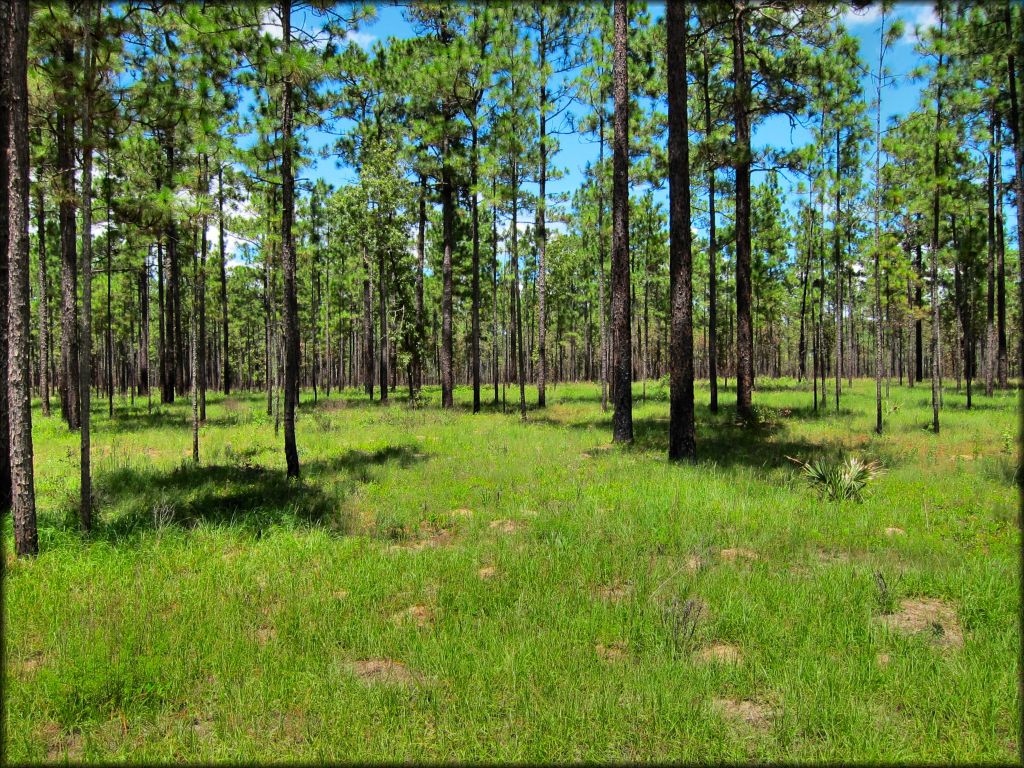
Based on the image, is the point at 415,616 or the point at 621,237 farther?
the point at 621,237

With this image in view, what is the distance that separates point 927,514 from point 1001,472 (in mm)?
3154

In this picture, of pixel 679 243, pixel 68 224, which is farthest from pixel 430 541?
pixel 68 224

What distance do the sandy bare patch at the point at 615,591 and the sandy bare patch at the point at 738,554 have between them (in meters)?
1.28

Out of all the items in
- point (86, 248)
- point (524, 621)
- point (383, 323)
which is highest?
point (383, 323)

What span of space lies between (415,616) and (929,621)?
13.7 feet

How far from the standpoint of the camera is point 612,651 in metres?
3.69

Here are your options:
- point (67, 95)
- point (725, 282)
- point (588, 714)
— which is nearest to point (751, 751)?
point (588, 714)

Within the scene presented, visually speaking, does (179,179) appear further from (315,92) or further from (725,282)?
(725,282)

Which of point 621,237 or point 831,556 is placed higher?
point 621,237

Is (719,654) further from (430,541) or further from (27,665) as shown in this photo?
(27,665)

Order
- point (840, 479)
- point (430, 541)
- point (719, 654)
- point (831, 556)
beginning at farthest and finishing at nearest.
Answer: point (840, 479)
point (430, 541)
point (831, 556)
point (719, 654)

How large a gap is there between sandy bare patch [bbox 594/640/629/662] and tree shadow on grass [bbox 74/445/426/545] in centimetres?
385

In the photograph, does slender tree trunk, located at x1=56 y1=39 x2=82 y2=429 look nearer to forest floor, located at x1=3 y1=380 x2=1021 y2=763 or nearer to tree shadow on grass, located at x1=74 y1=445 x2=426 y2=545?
tree shadow on grass, located at x1=74 y1=445 x2=426 y2=545

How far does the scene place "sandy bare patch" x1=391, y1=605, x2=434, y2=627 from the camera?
4.09 m
